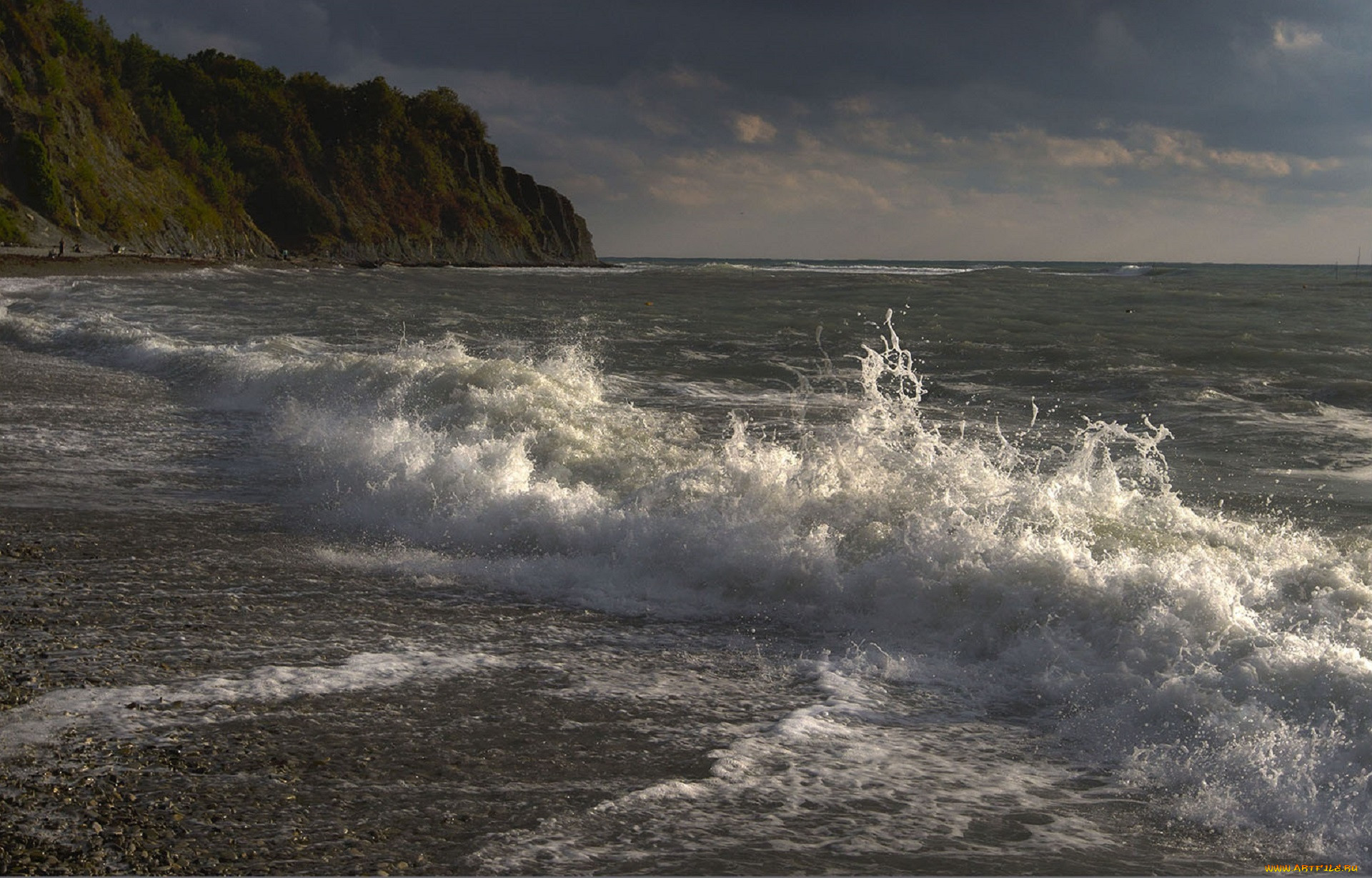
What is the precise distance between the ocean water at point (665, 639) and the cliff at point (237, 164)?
47.5m

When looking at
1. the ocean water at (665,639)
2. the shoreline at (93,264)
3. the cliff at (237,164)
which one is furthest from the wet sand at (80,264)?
the ocean water at (665,639)

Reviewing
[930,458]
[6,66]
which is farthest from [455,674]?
[6,66]

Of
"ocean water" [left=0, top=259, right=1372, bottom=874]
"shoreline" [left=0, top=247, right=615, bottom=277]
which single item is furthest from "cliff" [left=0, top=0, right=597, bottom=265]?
"ocean water" [left=0, top=259, right=1372, bottom=874]

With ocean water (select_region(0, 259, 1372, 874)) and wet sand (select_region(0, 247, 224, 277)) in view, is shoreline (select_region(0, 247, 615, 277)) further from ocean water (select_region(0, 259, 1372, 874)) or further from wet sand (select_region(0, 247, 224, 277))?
ocean water (select_region(0, 259, 1372, 874))

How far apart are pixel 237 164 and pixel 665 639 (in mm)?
91509

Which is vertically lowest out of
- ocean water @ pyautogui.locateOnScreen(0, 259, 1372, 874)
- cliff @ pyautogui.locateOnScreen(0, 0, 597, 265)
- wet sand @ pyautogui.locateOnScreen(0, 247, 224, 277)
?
ocean water @ pyautogui.locateOnScreen(0, 259, 1372, 874)

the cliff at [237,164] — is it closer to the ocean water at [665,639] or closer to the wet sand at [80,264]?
the wet sand at [80,264]

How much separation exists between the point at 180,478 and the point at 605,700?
5.75 meters

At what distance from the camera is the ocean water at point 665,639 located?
3822mm

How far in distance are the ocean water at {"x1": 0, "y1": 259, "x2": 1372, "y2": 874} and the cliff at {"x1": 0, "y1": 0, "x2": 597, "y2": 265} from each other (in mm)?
47523

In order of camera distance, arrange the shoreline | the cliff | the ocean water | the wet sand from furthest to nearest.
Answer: the cliff
the shoreline
the wet sand
the ocean water

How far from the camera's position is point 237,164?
3423 inches

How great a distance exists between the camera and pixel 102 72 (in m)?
70.6

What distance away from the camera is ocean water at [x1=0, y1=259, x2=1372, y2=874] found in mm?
3822
